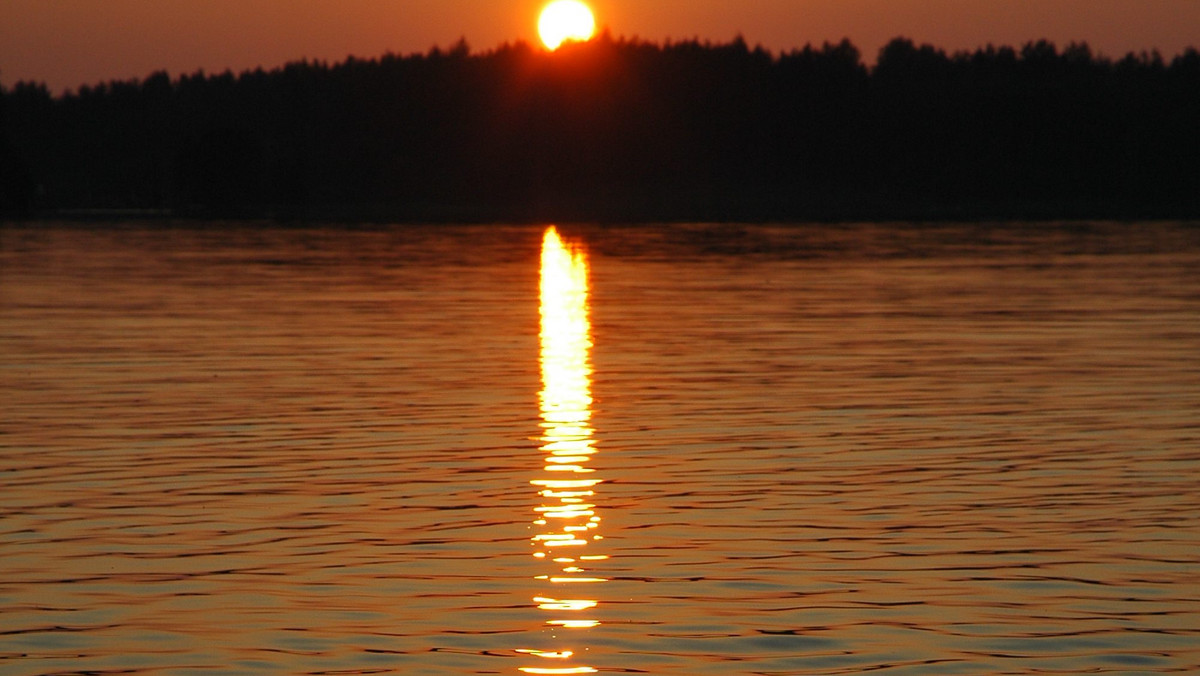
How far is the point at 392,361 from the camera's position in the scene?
94.9 ft

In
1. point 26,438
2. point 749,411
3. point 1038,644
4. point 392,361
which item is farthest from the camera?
point 392,361

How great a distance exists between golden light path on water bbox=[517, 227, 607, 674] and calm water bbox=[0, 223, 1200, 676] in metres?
0.05

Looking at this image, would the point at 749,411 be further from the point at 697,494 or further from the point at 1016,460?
the point at 697,494

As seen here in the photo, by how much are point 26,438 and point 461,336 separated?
46.4ft

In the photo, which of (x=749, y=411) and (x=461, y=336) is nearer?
(x=749, y=411)

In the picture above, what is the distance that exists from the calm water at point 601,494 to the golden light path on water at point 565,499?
5 centimetres

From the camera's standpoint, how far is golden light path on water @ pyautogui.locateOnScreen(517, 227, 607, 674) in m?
11.8

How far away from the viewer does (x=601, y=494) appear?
1655 centimetres

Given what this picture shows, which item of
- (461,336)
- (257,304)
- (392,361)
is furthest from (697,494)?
(257,304)

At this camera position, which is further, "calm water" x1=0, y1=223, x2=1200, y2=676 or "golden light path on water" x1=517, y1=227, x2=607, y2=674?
"golden light path on water" x1=517, y1=227, x2=607, y2=674

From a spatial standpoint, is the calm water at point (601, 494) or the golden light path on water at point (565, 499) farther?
the golden light path on water at point (565, 499)

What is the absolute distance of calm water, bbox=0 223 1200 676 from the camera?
1151cm

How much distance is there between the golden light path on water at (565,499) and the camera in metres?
11.8

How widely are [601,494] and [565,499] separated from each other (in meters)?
0.36
